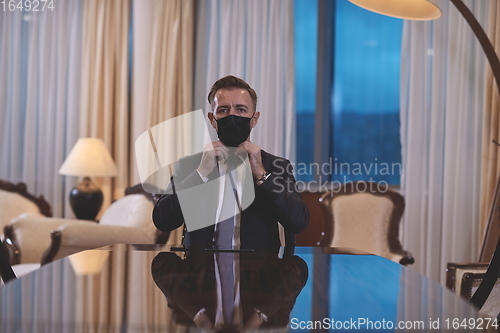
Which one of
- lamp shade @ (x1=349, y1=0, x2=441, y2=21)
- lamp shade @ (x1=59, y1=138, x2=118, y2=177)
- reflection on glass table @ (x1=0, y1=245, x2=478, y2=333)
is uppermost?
lamp shade @ (x1=349, y1=0, x2=441, y2=21)

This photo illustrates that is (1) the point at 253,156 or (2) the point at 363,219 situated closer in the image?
(1) the point at 253,156

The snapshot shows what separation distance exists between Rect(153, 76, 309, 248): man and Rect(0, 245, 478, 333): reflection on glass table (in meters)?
0.35

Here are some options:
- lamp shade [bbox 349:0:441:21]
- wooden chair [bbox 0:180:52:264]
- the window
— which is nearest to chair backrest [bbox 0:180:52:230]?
wooden chair [bbox 0:180:52:264]

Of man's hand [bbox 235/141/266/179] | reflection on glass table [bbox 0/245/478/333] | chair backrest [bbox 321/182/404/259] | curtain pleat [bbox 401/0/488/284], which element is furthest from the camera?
curtain pleat [bbox 401/0/488/284]

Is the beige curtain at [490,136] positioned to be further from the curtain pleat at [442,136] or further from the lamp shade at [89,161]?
the lamp shade at [89,161]

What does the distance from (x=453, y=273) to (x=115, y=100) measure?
3235 millimetres

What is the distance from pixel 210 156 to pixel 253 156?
0.50 ft

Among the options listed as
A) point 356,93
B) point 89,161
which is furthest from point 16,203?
point 356,93

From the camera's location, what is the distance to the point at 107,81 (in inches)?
189

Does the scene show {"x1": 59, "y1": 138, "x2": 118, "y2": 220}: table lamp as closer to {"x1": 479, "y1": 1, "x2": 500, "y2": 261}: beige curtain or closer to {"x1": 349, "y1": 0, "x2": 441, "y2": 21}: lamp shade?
{"x1": 349, "y1": 0, "x2": 441, "y2": 21}: lamp shade

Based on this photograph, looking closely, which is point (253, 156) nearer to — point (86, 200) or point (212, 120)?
point (212, 120)

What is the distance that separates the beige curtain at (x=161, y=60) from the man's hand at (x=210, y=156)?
117 inches

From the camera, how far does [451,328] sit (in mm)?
722

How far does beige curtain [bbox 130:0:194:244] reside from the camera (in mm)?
4680
